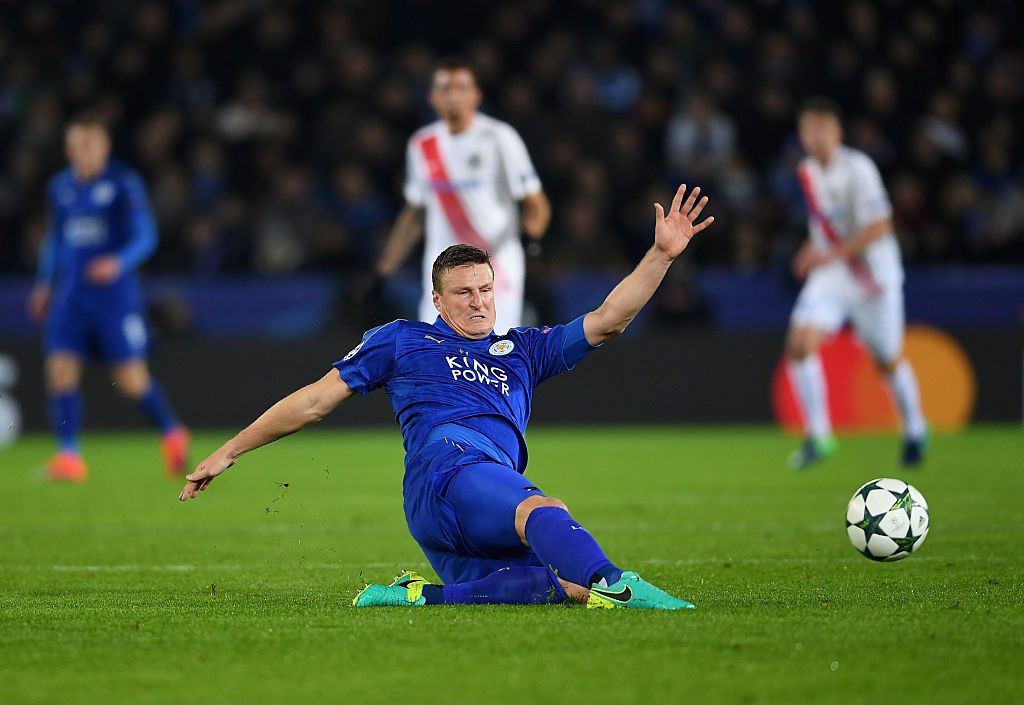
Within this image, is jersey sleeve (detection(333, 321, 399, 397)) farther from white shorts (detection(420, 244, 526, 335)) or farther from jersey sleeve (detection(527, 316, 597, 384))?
white shorts (detection(420, 244, 526, 335))

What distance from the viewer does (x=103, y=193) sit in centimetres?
1166

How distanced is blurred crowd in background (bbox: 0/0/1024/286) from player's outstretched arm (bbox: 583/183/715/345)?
10.8m

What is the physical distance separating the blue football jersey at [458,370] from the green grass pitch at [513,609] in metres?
0.71

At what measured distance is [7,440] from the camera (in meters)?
15.6

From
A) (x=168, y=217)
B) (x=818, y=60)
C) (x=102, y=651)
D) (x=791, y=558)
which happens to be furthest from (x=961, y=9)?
(x=102, y=651)

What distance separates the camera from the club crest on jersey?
11648 mm

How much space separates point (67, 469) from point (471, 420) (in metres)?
6.52

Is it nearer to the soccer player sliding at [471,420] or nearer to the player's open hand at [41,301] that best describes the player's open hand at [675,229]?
the soccer player sliding at [471,420]

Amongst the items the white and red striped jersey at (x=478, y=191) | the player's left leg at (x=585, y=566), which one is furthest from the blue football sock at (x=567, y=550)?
the white and red striped jersey at (x=478, y=191)

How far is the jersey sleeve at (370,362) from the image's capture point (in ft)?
17.5

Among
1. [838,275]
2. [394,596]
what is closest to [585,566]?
[394,596]

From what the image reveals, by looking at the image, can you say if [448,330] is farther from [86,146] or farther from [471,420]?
[86,146]

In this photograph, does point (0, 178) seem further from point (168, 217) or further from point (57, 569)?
point (57, 569)

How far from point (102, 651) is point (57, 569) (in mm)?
2288
